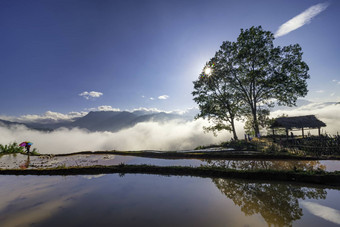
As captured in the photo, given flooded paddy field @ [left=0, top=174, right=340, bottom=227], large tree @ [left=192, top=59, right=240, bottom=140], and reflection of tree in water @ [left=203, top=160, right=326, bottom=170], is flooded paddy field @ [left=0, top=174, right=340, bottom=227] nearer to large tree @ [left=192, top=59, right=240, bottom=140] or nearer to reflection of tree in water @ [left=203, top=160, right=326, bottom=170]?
reflection of tree in water @ [left=203, top=160, right=326, bottom=170]

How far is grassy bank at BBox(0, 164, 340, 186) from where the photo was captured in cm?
915

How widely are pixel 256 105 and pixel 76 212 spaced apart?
90.4ft

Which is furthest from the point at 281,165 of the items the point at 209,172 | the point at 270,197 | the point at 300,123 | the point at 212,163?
the point at 300,123

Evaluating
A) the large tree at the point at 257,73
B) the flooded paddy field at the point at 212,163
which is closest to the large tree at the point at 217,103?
the large tree at the point at 257,73

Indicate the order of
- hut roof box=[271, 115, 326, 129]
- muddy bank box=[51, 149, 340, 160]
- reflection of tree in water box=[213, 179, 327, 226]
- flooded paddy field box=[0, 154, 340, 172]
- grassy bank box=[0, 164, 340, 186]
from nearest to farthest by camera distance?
reflection of tree in water box=[213, 179, 327, 226], grassy bank box=[0, 164, 340, 186], flooded paddy field box=[0, 154, 340, 172], muddy bank box=[51, 149, 340, 160], hut roof box=[271, 115, 326, 129]

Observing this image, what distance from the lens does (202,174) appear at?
11.8m

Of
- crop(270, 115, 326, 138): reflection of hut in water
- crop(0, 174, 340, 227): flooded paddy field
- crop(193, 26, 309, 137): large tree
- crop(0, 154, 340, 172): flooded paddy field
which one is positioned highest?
crop(193, 26, 309, 137): large tree

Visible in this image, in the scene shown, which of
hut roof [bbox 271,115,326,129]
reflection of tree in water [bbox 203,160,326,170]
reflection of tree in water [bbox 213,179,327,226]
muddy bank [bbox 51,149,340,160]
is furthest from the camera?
hut roof [bbox 271,115,326,129]

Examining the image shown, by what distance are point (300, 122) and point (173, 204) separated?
25988mm

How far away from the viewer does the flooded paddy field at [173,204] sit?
588 centimetres

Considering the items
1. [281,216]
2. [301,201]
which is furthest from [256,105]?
[281,216]

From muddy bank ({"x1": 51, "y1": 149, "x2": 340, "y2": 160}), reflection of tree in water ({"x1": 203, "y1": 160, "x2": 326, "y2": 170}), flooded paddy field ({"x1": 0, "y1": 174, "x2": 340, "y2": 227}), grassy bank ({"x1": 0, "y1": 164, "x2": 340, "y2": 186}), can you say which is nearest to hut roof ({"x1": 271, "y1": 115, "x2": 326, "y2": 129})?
muddy bank ({"x1": 51, "y1": 149, "x2": 340, "y2": 160})

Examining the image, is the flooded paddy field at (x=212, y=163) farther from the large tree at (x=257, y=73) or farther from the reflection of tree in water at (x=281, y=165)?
the large tree at (x=257, y=73)

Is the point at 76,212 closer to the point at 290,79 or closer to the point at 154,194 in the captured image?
the point at 154,194
